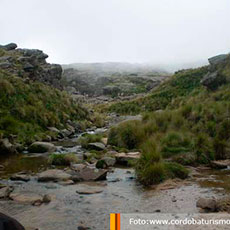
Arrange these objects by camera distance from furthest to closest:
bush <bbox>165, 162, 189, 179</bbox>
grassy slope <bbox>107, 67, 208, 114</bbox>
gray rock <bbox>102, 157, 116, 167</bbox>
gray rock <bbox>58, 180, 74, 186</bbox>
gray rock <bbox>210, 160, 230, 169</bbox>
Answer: grassy slope <bbox>107, 67, 208, 114</bbox> < gray rock <bbox>102, 157, 116, 167</bbox> < gray rock <bbox>210, 160, 230, 169</bbox> < bush <bbox>165, 162, 189, 179</bbox> < gray rock <bbox>58, 180, 74, 186</bbox>

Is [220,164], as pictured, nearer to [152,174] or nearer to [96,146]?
[152,174]

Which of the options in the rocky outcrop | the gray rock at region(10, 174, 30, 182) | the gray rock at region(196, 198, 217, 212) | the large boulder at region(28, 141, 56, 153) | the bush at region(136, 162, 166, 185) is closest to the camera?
the gray rock at region(196, 198, 217, 212)

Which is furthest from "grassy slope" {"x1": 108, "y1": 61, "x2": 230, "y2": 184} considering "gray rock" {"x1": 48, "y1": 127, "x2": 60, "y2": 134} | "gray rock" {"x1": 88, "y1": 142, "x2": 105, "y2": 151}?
"gray rock" {"x1": 48, "y1": 127, "x2": 60, "y2": 134}

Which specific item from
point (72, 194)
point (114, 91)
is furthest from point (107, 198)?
point (114, 91)

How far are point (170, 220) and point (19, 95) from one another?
1787 centimetres

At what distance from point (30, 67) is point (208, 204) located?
2490 centimetres

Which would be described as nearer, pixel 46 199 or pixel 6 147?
pixel 46 199

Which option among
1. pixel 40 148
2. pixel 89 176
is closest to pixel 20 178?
pixel 89 176

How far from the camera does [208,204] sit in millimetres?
6590

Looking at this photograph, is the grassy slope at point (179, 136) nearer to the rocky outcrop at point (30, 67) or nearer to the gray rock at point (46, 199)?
the gray rock at point (46, 199)

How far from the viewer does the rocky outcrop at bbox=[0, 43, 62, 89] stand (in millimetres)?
27203

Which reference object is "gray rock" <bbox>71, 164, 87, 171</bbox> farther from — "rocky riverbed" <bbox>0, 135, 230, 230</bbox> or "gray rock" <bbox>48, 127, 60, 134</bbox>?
"gray rock" <bbox>48, 127, 60, 134</bbox>

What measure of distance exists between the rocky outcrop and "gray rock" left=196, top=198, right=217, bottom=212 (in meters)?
22.4

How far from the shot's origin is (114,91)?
84250 millimetres
